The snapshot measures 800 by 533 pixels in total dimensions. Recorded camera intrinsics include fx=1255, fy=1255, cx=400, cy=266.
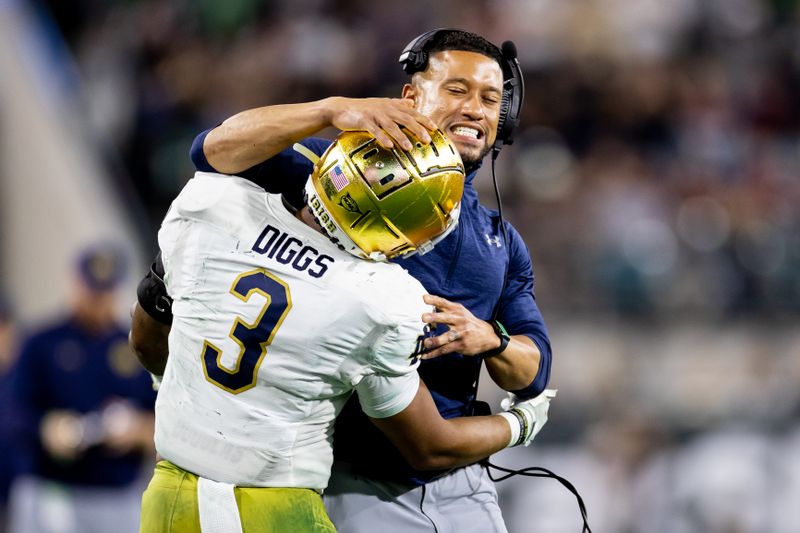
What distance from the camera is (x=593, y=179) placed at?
972cm

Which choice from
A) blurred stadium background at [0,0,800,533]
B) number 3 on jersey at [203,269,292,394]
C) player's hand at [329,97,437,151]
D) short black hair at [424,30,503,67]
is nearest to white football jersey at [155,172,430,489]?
number 3 on jersey at [203,269,292,394]

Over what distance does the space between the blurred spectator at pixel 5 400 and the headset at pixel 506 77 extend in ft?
16.4

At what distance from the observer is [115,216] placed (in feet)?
33.2

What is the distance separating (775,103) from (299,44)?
4.09 metres

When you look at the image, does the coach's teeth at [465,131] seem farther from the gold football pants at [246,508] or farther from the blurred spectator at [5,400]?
the blurred spectator at [5,400]

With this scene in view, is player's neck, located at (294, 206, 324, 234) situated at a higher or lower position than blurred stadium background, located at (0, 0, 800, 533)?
higher

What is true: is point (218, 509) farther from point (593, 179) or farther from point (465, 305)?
point (593, 179)

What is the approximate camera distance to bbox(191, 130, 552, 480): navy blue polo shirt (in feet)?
11.5

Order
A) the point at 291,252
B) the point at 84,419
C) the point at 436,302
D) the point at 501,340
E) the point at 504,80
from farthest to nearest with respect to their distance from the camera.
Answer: the point at 84,419
the point at 504,80
the point at 501,340
the point at 436,302
the point at 291,252

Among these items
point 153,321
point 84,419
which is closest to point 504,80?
point 153,321

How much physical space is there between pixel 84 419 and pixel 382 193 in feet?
14.3

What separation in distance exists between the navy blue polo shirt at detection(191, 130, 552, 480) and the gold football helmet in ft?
1.51

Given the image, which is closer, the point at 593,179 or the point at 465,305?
the point at 465,305

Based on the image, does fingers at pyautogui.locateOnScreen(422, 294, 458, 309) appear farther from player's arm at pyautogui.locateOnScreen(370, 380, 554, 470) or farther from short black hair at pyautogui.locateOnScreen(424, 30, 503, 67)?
short black hair at pyautogui.locateOnScreen(424, 30, 503, 67)
